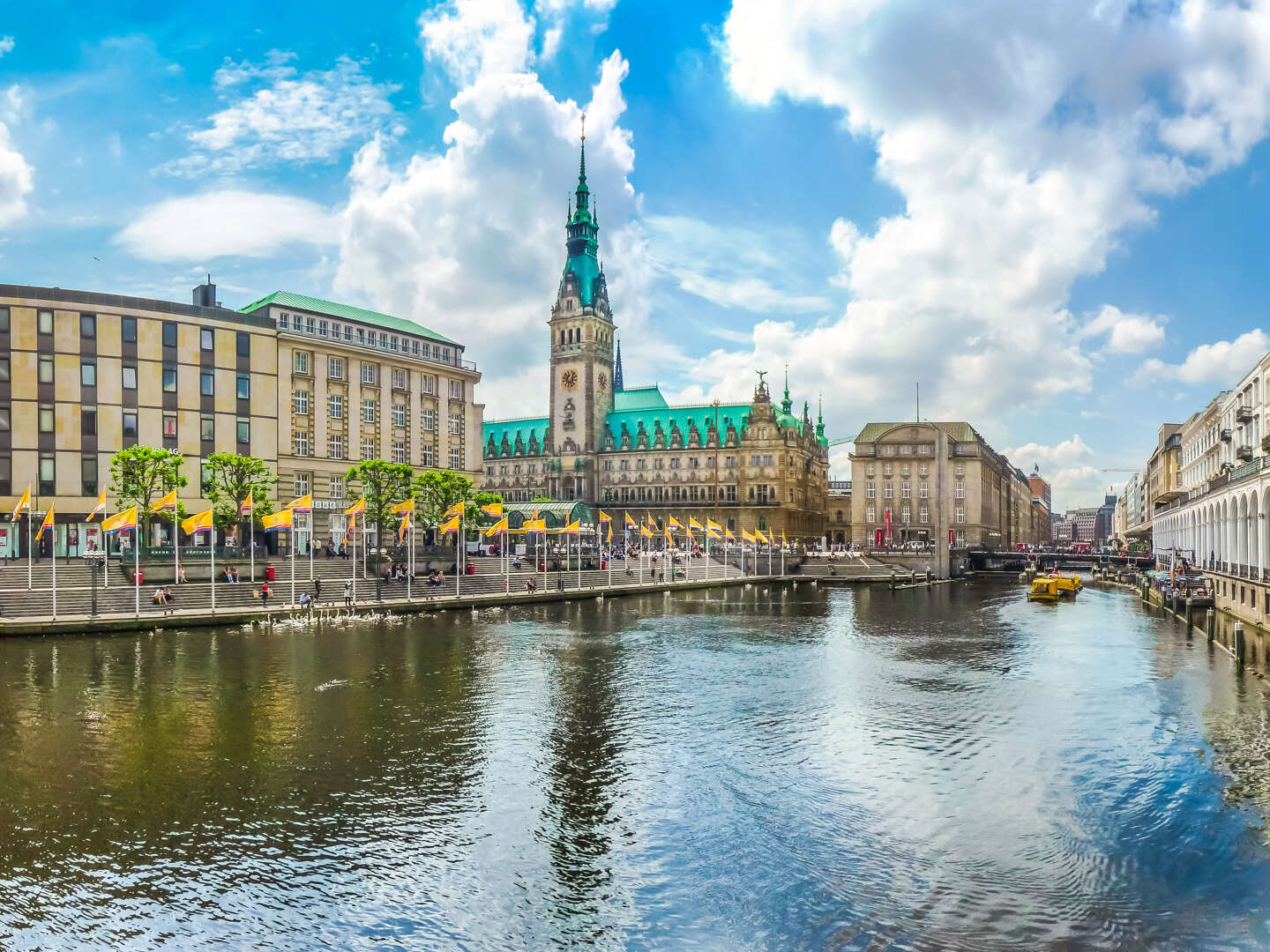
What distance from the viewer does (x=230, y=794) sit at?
1026 inches

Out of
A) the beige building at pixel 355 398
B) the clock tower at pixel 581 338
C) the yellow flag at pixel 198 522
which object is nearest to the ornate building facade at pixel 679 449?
the clock tower at pixel 581 338

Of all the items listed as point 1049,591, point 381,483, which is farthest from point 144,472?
point 1049,591

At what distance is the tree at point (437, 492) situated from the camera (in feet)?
312

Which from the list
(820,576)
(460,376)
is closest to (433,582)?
(460,376)

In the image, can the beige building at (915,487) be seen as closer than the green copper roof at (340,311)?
No

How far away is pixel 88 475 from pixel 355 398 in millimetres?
30239

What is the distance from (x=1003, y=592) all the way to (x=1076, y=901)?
101m

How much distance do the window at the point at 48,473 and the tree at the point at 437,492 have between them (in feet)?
107

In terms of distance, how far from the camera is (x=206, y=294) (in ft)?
336

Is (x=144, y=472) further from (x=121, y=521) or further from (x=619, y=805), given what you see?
(x=619, y=805)

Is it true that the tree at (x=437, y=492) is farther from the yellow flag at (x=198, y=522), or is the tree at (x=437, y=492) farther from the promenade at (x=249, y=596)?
the yellow flag at (x=198, y=522)

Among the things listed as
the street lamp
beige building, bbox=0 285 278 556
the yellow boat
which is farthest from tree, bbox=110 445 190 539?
the yellow boat

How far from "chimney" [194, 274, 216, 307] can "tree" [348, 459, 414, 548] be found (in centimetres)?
2883

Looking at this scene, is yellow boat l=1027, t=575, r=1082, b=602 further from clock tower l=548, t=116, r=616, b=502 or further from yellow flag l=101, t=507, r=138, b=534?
clock tower l=548, t=116, r=616, b=502
